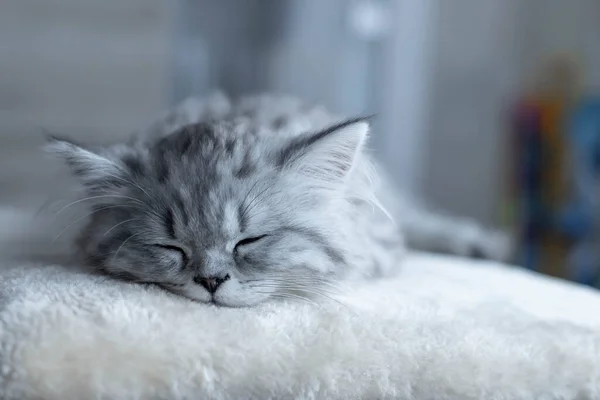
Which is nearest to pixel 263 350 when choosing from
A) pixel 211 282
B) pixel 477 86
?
pixel 211 282

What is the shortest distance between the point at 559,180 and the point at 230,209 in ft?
6.15

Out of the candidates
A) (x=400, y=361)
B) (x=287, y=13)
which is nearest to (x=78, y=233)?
(x=400, y=361)

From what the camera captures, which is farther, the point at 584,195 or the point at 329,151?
the point at 584,195

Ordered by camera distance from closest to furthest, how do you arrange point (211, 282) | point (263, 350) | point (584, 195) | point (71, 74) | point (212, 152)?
1. point (263, 350)
2. point (211, 282)
3. point (212, 152)
4. point (584, 195)
5. point (71, 74)

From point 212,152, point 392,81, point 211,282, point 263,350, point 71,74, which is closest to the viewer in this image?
point 263,350

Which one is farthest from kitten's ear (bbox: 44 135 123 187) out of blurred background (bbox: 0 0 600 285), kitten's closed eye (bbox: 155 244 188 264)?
blurred background (bbox: 0 0 600 285)

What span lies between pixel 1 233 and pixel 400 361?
1.23 metres

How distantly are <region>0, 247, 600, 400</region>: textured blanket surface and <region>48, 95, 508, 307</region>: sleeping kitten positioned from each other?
54 mm

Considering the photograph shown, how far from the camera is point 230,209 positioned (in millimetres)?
1167

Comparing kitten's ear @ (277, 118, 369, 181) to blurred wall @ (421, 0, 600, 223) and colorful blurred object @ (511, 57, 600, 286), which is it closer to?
colorful blurred object @ (511, 57, 600, 286)

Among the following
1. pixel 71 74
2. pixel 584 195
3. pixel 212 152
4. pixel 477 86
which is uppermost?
pixel 212 152

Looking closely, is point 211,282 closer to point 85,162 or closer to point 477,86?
point 85,162

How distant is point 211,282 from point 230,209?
13 cm

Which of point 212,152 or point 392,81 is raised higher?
point 212,152
